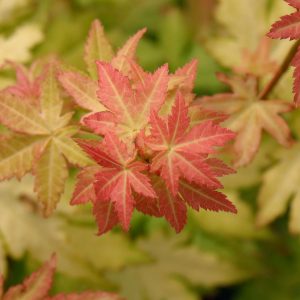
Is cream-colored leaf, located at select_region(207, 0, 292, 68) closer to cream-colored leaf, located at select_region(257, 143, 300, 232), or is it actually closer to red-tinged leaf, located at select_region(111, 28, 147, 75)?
cream-colored leaf, located at select_region(257, 143, 300, 232)

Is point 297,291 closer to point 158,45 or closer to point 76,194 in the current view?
point 158,45

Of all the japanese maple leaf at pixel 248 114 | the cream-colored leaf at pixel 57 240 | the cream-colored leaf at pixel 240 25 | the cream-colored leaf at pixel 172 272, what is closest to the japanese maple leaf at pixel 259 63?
the japanese maple leaf at pixel 248 114

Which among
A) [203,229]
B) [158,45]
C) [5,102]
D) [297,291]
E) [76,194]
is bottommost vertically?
[297,291]

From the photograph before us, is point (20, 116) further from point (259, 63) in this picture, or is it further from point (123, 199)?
point (259, 63)

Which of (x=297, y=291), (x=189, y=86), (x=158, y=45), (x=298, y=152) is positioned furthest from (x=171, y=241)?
(x=189, y=86)

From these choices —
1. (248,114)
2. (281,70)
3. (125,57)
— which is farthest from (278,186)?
(125,57)

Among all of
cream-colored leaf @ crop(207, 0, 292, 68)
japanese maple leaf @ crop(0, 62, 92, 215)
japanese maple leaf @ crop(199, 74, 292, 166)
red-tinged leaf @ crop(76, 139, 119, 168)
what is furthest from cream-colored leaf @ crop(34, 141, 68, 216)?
cream-colored leaf @ crop(207, 0, 292, 68)

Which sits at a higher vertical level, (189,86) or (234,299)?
(189,86)
